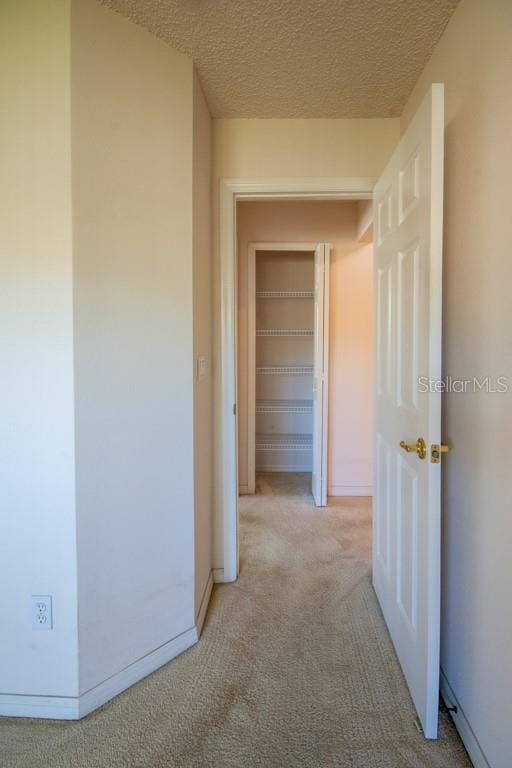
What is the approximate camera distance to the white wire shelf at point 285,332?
4334 mm

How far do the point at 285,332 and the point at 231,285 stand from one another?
2.23 metres

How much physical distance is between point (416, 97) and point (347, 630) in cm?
246

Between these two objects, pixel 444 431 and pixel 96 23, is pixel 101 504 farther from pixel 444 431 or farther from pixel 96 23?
pixel 96 23

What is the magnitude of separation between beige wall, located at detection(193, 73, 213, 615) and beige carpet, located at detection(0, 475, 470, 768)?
266mm

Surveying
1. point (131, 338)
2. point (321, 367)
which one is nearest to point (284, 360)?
point (321, 367)

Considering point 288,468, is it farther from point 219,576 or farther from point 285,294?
point 219,576

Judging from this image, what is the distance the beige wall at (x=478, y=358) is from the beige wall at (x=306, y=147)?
540mm

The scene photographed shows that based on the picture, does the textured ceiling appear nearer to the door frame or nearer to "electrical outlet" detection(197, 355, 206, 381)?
the door frame

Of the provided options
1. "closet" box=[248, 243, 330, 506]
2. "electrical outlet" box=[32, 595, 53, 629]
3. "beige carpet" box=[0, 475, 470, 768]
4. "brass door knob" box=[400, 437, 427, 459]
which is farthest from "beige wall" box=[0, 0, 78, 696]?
"closet" box=[248, 243, 330, 506]

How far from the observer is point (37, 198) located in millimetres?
1362

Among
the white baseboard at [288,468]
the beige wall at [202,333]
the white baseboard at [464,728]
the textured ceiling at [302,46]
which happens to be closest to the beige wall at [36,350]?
the textured ceiling at [302,46]

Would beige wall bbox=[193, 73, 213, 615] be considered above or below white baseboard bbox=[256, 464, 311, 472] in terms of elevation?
above

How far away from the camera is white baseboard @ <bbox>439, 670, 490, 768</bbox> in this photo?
1225 mm

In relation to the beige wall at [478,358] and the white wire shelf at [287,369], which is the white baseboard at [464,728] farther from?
the white wire shelf at [287,369]
